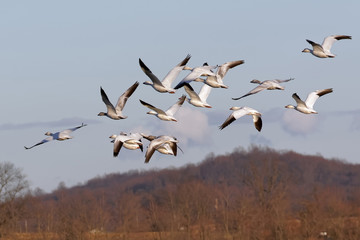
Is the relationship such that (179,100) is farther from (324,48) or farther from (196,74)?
(324,48)

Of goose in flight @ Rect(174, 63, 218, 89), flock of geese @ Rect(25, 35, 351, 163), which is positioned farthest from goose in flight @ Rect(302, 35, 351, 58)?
goose in flight @ Rect(174, 63, 218, 89)

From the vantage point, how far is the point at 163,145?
2977 centimetres

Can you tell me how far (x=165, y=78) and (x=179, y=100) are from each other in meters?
2.45

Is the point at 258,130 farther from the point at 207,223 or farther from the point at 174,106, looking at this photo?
the point at 207,223

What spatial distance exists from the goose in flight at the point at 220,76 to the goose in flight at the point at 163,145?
97.6 inches

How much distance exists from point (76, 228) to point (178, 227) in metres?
14.2

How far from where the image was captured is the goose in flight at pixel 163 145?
29.2m

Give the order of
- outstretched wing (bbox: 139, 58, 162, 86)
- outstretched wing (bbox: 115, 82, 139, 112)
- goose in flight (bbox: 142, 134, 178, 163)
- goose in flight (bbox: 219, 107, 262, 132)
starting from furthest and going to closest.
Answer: outstretched wing (bbox: 115, 82, 139, 112) < goose in flight (bbox: 142, 134, 178, 163) < goose in flight (bbox: 219, 107, 262, 132) < outstretched wing (bbox: 139, 58, 162, 86)

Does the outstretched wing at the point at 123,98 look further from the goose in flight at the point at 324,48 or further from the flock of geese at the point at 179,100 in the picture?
the goose in flight at the point at 324,48

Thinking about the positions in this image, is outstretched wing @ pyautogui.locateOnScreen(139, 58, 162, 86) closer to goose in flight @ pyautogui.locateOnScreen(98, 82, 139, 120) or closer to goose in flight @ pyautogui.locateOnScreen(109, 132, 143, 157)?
goose in flight @ pyautogui.locateOnScreen(98, 82, 139, 120)

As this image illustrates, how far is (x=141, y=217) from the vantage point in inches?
5487

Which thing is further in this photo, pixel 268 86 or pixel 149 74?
pixel 268 86

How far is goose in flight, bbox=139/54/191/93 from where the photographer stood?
28053 mm

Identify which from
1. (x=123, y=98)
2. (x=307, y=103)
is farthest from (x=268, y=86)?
(x=123, y=98)
